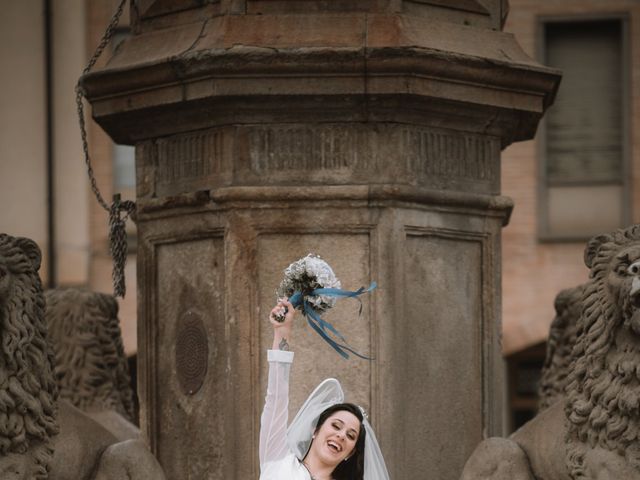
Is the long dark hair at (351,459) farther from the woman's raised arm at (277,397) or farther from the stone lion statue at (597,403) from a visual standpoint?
the stone lion statue at (597,403)

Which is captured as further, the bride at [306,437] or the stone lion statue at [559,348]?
the stone lion statue at [559,348]

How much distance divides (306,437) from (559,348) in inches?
107

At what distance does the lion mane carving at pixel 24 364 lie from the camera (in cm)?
973

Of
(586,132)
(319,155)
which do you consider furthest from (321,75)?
(586,132)

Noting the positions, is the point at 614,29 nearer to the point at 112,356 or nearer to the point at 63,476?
the point at 112,356

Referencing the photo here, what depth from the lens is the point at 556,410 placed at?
10219 millimetres

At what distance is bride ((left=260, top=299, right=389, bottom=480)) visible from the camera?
924 cm

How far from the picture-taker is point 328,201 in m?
10.6

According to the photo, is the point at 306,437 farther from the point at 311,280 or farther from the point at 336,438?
the point at 311,280

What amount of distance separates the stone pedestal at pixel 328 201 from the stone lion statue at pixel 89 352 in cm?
160

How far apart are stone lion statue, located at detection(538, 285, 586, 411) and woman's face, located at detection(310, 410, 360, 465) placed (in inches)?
100

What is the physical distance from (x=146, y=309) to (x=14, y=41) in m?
15.3

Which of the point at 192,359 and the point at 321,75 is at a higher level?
the point at 321,75

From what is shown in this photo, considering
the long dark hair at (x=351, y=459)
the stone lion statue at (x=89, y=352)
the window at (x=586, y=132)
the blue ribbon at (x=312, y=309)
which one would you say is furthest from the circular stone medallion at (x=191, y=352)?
the window at (x=586, y=132)
